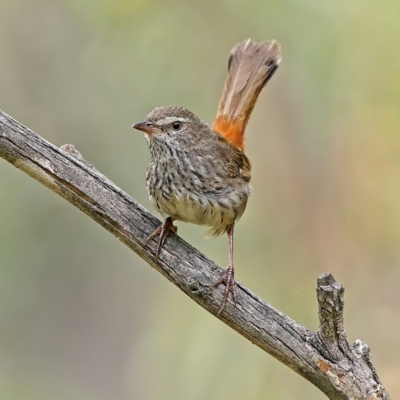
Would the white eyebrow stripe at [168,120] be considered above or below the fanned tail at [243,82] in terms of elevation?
below

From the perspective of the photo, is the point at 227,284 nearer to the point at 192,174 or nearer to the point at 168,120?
the point at 192,174

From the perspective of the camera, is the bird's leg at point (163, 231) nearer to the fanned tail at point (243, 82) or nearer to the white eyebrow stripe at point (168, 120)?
the white eyebrow stripe at point (168, 120)

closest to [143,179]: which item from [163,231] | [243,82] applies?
[243,82]

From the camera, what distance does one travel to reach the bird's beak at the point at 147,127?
12.3 feet

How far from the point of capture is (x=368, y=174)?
517 centimetres

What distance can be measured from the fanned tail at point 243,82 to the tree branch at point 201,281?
1.26 m

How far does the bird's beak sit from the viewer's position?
147 inches

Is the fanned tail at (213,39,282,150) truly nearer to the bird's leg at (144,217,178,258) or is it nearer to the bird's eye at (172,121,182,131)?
the bird's eye at (172,121,182,131)

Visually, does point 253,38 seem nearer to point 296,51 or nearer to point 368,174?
point 296,51

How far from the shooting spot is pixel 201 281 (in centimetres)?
341

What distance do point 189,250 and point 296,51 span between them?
2076mm

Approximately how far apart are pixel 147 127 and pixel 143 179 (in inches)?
57.9

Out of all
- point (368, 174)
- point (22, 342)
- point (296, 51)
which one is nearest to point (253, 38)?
point (296, 51)

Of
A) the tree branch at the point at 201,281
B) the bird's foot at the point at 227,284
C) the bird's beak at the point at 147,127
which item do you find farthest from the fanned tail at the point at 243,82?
the bird's foot at the point at 227,284
